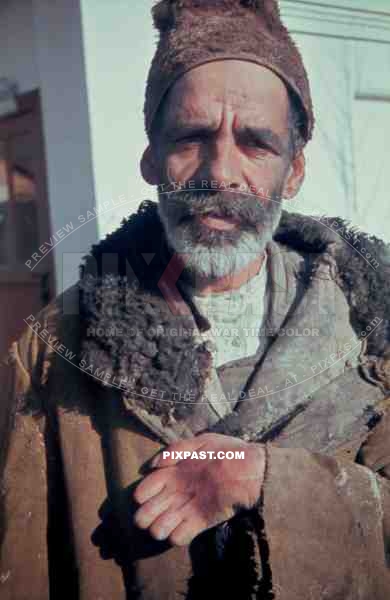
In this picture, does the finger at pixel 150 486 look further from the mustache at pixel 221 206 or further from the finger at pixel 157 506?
the mustache at pixel 221 206

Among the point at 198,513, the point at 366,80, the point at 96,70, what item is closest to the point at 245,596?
the point at 198,513

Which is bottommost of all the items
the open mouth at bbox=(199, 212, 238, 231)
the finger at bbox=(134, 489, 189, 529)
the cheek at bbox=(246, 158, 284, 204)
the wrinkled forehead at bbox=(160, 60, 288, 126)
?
the finger at bbox=(134, 489, 189, 529)

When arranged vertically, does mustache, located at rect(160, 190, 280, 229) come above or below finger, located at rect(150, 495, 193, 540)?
above

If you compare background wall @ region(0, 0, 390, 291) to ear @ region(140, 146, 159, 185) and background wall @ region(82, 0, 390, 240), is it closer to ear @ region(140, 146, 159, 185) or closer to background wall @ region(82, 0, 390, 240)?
background wall @ region(82, 0, 390, 240)

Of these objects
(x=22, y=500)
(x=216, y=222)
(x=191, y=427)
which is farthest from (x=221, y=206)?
(x=22, y=500)

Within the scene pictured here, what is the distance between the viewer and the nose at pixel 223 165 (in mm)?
1221

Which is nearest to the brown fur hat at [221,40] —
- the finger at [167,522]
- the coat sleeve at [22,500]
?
the coat sleeve at [22,500]

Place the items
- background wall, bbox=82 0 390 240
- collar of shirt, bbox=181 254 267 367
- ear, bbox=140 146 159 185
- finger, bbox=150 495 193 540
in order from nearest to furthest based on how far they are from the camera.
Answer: finger, bbox=150 495 193 540
collar of shirt, bbox=181 254 267 367
ear, bbox=140 146 159 185
background wall, bbox=82 0 390 240

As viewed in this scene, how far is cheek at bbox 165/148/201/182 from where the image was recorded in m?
1.26

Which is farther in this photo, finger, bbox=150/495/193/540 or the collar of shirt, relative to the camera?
the collar of shirt

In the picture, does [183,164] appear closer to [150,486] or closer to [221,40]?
[221,40]

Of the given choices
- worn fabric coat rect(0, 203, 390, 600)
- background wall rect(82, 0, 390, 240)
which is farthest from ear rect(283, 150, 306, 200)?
background wall rect(82, 0, 390, 240)

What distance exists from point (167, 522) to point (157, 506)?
3 cm

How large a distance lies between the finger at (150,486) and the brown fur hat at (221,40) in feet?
2.33
